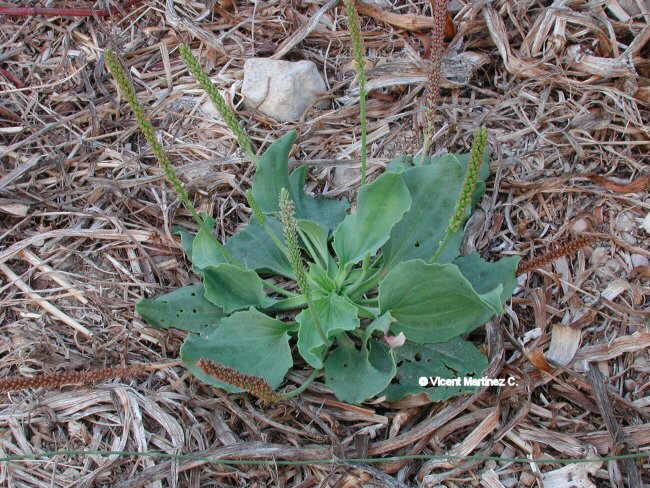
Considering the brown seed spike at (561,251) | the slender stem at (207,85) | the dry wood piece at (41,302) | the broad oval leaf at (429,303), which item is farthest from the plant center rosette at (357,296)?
the dry wood piece at (41,302)

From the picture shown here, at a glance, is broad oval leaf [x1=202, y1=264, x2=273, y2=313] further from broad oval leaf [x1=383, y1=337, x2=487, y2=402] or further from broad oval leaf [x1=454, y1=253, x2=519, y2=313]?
broad oval leaf [x1=454, y1=253, x2=519, y2=313]

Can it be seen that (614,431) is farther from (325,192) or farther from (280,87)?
(280,87)

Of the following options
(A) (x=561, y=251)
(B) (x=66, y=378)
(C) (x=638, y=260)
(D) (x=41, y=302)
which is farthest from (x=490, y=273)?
(D) (x=41, y=302)

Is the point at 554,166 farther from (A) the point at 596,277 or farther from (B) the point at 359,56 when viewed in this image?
(B) the point at 359,56

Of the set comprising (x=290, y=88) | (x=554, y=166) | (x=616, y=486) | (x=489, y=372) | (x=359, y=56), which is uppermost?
(x=359, y=56)

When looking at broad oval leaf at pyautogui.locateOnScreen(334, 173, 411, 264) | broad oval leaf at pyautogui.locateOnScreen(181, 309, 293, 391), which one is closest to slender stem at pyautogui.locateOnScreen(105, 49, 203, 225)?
broad oval leaf at pyautogui.locateOnScreen(181, 309, 293, 391)

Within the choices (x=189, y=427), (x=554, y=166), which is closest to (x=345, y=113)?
(x=554, y=166)
